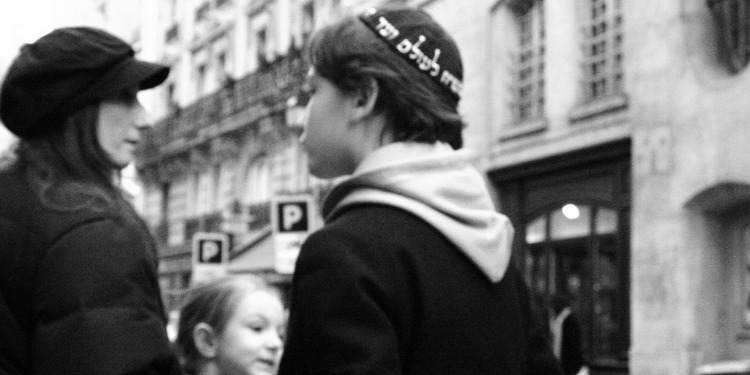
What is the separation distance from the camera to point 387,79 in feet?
9.71

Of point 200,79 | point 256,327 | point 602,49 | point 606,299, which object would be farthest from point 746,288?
point 200,79

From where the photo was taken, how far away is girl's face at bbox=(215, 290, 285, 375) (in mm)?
4355

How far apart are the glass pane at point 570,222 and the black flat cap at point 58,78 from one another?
16719 mm

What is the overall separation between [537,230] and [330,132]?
59.7ft

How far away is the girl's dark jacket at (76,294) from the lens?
2764 millimetres

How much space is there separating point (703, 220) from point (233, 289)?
44.9 feet

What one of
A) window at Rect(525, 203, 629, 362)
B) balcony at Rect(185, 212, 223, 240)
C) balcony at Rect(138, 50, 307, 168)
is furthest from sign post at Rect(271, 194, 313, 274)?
balcony at Rect(185, 212, 223, 240)

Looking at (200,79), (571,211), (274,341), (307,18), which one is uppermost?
(200,79)

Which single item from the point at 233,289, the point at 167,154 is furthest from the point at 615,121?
the point at 167,154

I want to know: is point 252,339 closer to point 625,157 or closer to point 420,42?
point 420,42

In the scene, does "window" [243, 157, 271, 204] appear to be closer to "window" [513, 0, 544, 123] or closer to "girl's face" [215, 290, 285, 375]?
"window" [513, 0, 544, 123]

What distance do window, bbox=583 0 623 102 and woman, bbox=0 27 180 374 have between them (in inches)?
636

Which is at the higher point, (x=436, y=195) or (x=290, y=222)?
(x=290, y=222)

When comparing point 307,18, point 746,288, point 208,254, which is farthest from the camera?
point 307,18
